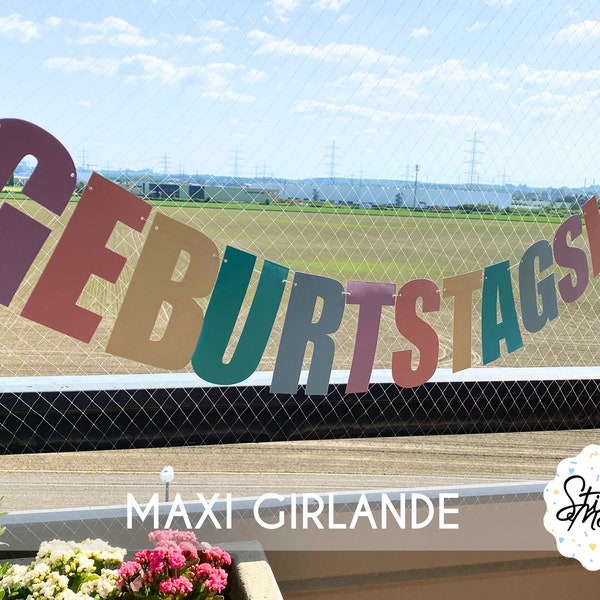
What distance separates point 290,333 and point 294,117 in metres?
0.46

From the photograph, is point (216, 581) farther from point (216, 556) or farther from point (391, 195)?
point (391, 195)

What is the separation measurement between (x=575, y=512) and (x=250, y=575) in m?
0.84

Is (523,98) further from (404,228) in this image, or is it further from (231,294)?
(231,294)

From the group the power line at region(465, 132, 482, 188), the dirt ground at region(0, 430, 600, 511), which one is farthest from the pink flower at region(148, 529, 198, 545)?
the dirt ground at region(0, 430, 600, 511)

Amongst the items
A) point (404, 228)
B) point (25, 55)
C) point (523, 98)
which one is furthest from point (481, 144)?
point (25, 55)

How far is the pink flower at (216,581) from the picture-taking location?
4.15 ft

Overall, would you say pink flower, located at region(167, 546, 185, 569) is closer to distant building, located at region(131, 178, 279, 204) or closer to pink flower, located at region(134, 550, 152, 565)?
pink flower, located at region(134, 550, 152, 565)

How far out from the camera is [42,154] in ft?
4.03

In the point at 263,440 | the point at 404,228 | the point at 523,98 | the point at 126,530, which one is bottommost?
the point at 126,530

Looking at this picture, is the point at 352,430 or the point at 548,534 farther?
the point at 548,534

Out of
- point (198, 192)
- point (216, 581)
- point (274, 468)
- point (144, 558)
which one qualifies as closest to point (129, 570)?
point (144, 558)

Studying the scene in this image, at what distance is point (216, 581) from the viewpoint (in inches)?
49.9

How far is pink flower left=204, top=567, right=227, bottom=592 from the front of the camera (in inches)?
49.8

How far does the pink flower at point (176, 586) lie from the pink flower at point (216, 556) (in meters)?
0.09
